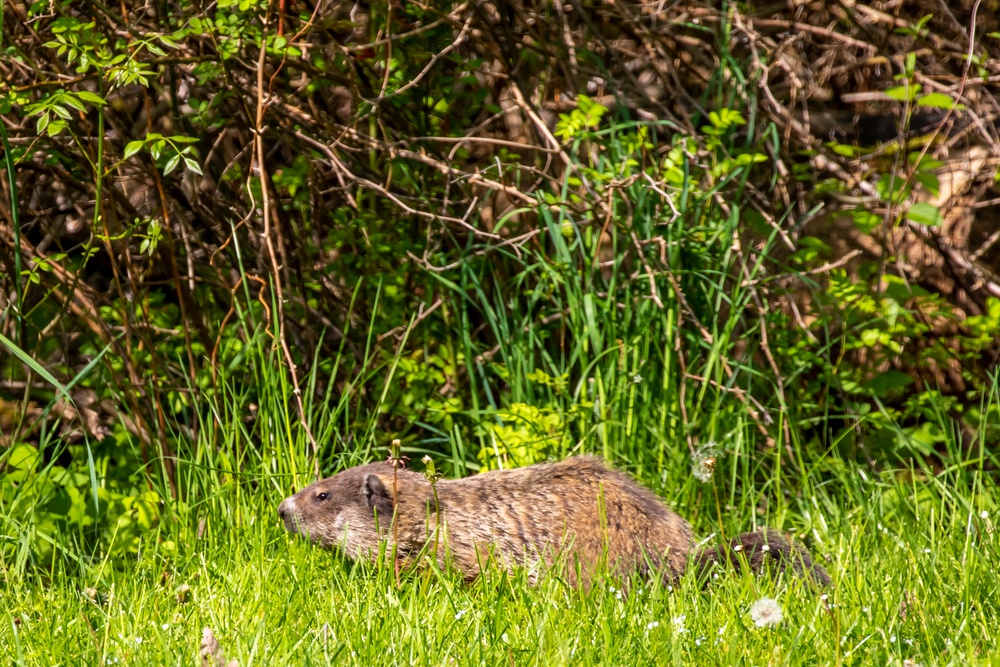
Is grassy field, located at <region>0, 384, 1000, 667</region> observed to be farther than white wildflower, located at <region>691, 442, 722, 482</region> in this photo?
No

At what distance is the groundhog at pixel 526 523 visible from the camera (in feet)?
11.8

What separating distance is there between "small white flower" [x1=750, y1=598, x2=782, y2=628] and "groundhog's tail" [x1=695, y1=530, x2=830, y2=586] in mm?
610

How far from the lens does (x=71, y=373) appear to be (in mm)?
5152

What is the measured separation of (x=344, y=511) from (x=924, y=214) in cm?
320

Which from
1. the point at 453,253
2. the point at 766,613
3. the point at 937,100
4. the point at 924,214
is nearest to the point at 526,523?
the point at 766,613

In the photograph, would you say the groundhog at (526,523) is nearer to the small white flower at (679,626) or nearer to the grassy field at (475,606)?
the grassy field at (475,606)

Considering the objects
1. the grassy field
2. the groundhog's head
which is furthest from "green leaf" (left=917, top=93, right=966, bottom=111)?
the groundhog's head

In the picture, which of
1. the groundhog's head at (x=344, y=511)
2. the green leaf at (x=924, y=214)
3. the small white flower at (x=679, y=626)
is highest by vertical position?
the green leaf at (x=924, y=214)

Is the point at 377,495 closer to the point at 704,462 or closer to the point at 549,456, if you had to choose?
the point at 549,456

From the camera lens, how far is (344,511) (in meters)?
3.93

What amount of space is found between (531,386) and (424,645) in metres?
2.16

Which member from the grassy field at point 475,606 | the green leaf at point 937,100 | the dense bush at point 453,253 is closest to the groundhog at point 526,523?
the grassy field at point 475,606

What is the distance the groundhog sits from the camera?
360cm

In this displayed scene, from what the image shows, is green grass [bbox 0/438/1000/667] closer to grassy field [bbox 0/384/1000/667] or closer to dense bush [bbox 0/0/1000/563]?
grassy field [bbox 0/384/1000/667]
